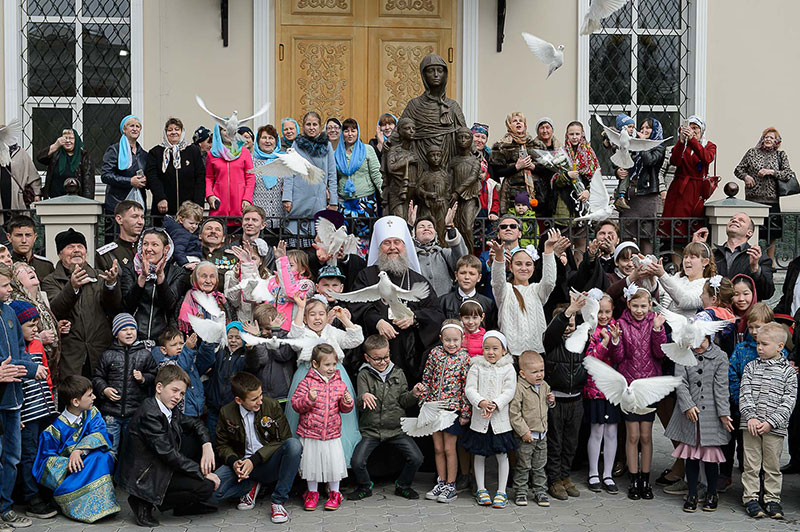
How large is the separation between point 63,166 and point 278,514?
5.37 meters

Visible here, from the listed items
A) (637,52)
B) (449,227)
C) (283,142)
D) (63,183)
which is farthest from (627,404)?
(637,52)

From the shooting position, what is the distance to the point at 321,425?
7.09m

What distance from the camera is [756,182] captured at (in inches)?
447

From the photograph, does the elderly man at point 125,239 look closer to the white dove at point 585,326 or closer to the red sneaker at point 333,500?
the red sneaker at point 333,500

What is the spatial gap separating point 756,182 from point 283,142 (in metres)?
4.97

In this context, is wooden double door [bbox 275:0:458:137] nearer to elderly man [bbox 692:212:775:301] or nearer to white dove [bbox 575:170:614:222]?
white dove [bbox 575:170:614:222]

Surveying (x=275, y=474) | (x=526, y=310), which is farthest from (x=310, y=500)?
(x=526, y=310)

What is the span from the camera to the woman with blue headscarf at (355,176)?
9992mm

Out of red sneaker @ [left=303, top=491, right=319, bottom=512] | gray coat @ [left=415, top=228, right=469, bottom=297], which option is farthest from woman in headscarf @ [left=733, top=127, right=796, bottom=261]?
red sneaker @ [left=303, top=491, right=319, bottom=512]

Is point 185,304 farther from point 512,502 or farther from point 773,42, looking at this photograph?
point 773,42

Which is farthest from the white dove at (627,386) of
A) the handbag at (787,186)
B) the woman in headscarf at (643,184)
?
the handbag at (787,186)

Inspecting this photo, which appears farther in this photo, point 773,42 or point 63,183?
point 773,42

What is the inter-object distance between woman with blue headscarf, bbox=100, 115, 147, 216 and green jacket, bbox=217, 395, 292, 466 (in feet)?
11.5

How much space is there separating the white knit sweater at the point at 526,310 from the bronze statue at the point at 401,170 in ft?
4.84
